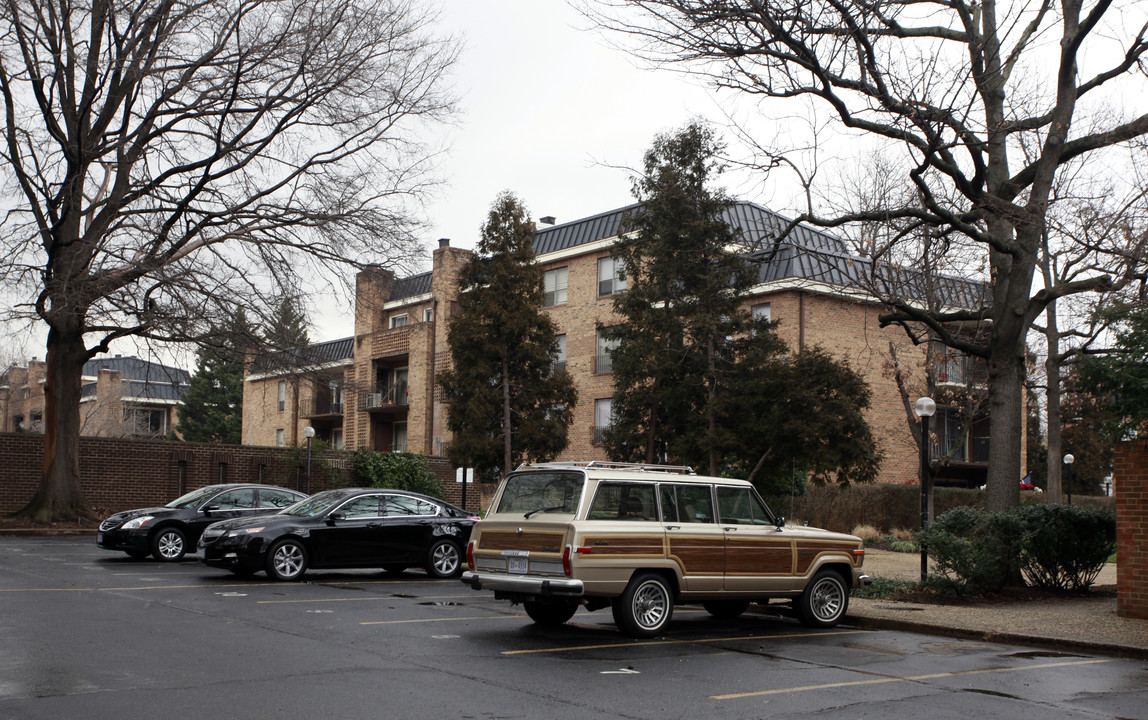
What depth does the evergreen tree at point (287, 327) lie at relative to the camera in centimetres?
2678

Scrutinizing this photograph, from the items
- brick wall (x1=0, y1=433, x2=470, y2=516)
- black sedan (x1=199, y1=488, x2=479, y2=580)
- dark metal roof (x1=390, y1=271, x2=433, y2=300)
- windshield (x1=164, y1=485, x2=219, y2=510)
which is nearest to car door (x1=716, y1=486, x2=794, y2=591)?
black sedan (x1=199, y1=488, x2=479, y2=580)

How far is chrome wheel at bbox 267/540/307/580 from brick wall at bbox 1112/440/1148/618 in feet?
37.9

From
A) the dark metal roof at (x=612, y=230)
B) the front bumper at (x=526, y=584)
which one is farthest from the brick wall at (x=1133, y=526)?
the dark metal roof at (x=612, y=230)

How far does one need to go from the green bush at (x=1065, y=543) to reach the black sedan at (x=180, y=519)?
1293 centimetres

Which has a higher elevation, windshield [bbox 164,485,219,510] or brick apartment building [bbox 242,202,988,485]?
brick apartment building [bbox 242,202,988,485]

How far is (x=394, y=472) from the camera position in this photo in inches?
1437

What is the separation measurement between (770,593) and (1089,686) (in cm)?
389

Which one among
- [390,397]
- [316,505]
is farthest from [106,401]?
[316,505]

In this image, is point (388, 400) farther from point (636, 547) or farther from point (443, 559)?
point (636, 547)

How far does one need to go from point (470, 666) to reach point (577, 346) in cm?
3351

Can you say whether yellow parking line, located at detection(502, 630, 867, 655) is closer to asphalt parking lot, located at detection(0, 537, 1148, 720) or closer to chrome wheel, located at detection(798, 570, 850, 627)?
asphalt parking lot, located at detection(0, 537, 1148, 720)

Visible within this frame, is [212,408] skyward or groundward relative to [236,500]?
skyward

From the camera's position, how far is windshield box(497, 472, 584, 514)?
11.2 m

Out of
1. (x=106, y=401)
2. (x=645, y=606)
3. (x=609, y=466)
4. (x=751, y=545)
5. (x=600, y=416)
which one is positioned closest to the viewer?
(x=645, y=606)
